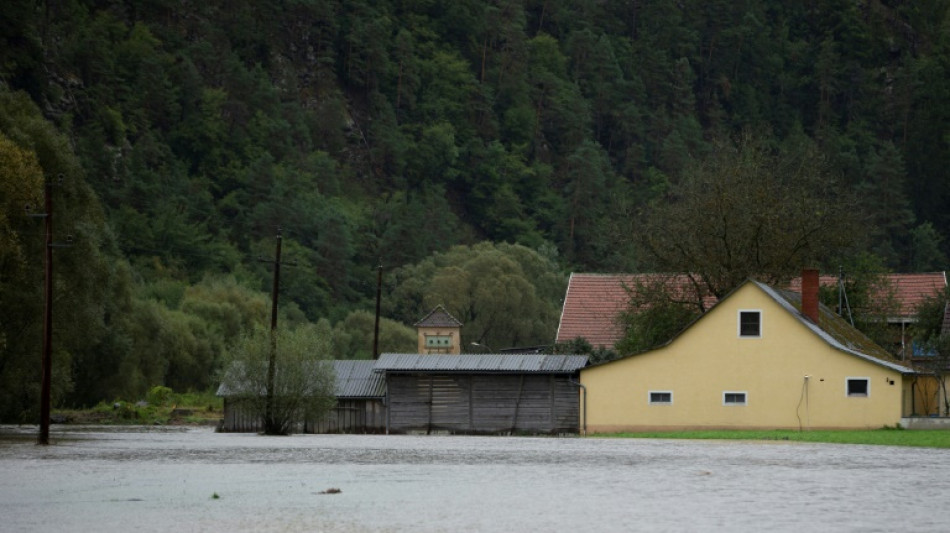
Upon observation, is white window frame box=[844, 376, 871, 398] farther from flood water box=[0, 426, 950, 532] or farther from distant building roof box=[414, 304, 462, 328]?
distant building roof box=[414, 304, 462, 328]

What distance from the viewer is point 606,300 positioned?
274ft

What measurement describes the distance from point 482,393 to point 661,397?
7.61 metres

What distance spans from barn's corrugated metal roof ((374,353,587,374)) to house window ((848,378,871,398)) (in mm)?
10124

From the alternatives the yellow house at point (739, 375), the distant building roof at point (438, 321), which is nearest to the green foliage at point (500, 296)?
the distant building roof at point (438, 321)

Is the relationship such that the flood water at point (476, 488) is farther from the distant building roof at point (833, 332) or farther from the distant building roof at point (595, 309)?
the distant building roof at point (595, 309)

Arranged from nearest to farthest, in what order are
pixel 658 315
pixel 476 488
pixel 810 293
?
pixel 476 488 → pixel 810 293 → pixel 658 315

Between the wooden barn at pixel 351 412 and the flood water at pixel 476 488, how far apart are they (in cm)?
1728

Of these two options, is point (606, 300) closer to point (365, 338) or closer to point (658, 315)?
point (658, 315)

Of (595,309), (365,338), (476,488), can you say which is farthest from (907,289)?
(476,488)

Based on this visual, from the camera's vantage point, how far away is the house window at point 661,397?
60.2 m

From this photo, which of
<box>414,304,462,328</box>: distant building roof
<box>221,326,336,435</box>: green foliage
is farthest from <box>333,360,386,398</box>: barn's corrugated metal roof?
<box>414,304,462,328</box>: distant building roof

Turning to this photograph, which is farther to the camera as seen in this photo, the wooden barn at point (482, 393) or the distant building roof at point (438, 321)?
the distant building roof at point (438, 321)

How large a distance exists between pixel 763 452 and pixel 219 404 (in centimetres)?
4820

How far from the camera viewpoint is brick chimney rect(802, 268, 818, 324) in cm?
6147
